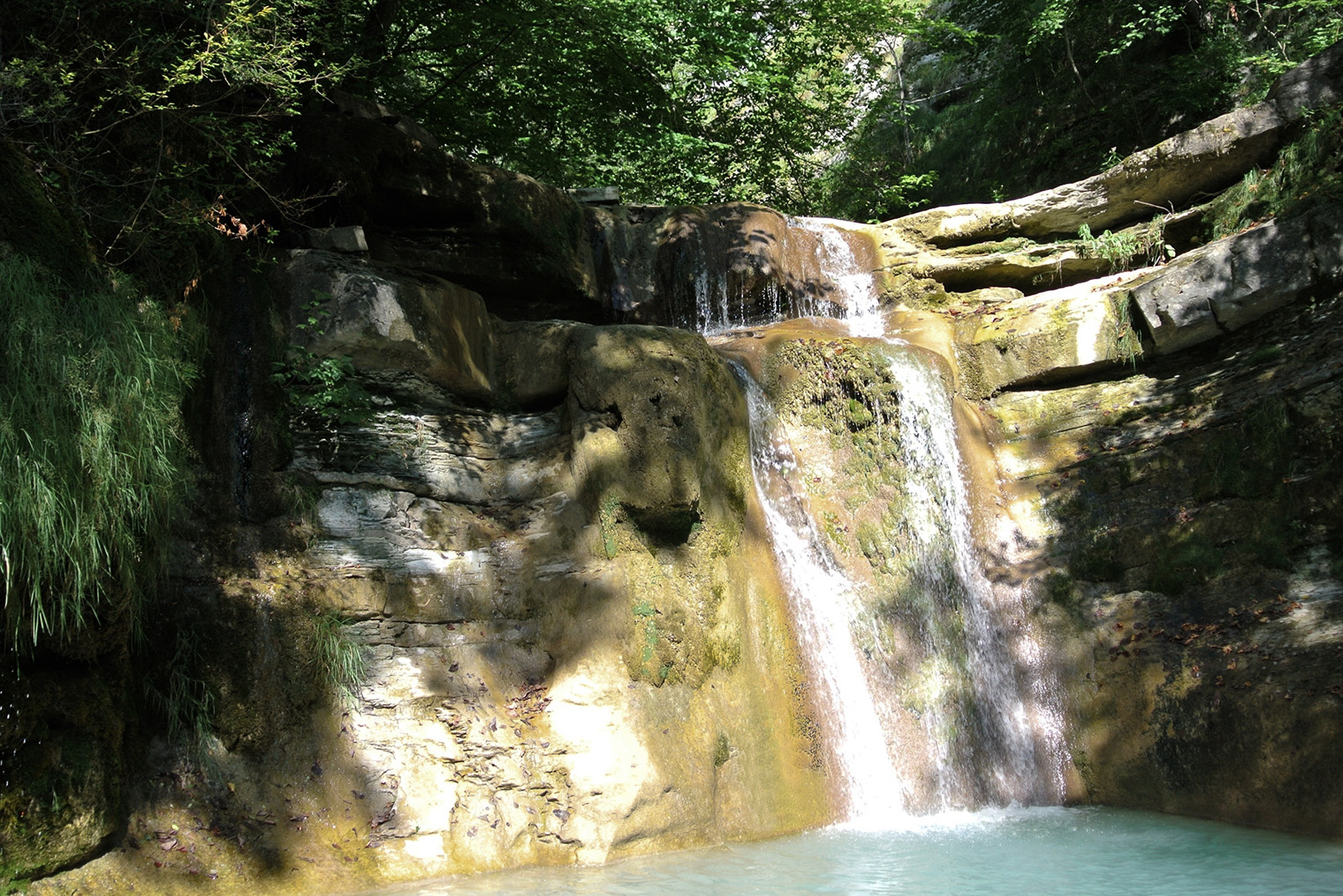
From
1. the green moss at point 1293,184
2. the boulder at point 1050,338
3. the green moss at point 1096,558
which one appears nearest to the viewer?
the green moss at point 1096,558

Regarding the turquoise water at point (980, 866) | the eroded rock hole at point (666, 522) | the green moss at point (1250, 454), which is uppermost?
the green moss at point (1250, 454)

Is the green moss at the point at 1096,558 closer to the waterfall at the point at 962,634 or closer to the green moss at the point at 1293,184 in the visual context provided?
the waterfall at the point at 962,634

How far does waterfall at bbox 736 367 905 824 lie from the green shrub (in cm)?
436

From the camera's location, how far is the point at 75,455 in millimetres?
4543

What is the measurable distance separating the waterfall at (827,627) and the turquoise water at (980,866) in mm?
452

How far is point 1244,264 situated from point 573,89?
793 centimetres

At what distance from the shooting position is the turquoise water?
504cm

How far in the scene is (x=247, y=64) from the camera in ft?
19.6

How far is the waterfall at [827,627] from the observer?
6.72 m

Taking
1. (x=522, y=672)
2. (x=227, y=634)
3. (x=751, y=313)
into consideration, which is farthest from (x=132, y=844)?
(x=751, y=313)

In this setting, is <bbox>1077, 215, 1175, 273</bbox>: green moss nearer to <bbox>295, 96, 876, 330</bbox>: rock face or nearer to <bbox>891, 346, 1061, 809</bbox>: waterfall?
<bbox>295, 96, 876, 330</bbox>: rock face

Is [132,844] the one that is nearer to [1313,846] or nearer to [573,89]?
[1313,846]

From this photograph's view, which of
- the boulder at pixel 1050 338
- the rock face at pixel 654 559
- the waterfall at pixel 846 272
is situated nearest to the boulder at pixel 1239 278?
the rock face at pixel 654 559

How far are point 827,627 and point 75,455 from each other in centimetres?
507
